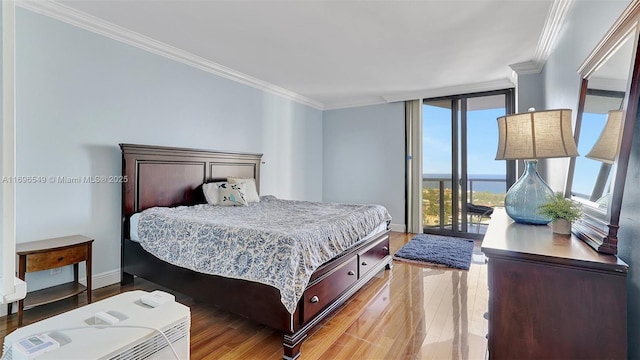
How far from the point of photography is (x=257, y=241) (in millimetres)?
1901

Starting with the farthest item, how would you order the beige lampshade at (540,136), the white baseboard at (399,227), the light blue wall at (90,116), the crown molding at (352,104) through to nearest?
the crown molding at (352,104), the white baseboard at (399,227), the light blue wall at (90,116), the beige lampshade at (540,136)

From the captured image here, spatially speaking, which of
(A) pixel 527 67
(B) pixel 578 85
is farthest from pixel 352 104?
(B) pixel 578 85

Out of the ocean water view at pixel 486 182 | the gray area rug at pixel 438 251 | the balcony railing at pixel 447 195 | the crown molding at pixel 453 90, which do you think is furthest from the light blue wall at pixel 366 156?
the gray area rug at pixel 438 251

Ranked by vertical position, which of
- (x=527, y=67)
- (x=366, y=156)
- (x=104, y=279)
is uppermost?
(x=527, y=67)

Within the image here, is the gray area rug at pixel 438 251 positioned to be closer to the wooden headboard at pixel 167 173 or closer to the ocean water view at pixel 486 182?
the ocean water view at pixel 486 182

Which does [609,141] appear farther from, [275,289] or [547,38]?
[547,38]

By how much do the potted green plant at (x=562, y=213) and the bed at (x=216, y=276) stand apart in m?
1.38

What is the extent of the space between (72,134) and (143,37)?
1.24 m

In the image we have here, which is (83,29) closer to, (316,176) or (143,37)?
(143,37)

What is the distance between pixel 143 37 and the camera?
3039 millimetres

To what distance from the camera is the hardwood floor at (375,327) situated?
184 cm

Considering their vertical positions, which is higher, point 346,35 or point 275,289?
point 346,35

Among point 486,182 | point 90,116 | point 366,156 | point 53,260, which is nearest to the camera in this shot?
point 53,260

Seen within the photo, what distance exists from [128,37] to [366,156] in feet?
13.8
